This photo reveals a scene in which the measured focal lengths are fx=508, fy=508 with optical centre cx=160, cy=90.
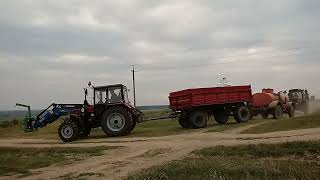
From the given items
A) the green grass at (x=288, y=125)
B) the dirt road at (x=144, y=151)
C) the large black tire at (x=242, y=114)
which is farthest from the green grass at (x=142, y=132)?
the green grass at (x=288, y=125)

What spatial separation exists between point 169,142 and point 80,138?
8062 mm

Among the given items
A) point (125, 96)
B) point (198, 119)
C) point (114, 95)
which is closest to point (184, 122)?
point (198, 119)

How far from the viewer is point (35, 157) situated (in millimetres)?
21797

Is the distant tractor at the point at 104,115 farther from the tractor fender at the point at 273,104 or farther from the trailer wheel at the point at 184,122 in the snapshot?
the tractor fender at the point at 273,104

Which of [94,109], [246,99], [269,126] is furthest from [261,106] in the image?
[94,109]

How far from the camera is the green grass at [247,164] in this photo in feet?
44.2

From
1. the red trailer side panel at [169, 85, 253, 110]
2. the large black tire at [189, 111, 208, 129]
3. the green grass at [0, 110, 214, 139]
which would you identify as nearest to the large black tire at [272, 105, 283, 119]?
the green grass at [0, 110, 214, 139]

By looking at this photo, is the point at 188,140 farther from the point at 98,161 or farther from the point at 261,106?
the point at 261,106

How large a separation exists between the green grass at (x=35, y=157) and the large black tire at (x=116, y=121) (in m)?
5.02

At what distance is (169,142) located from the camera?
75.9 ft

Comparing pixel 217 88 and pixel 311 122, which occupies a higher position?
pixel 217 88

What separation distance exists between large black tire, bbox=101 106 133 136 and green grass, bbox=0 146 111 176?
5.02 metres

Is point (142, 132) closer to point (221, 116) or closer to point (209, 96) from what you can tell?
point (209, 96)

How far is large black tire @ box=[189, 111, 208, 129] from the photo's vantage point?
31028mm
